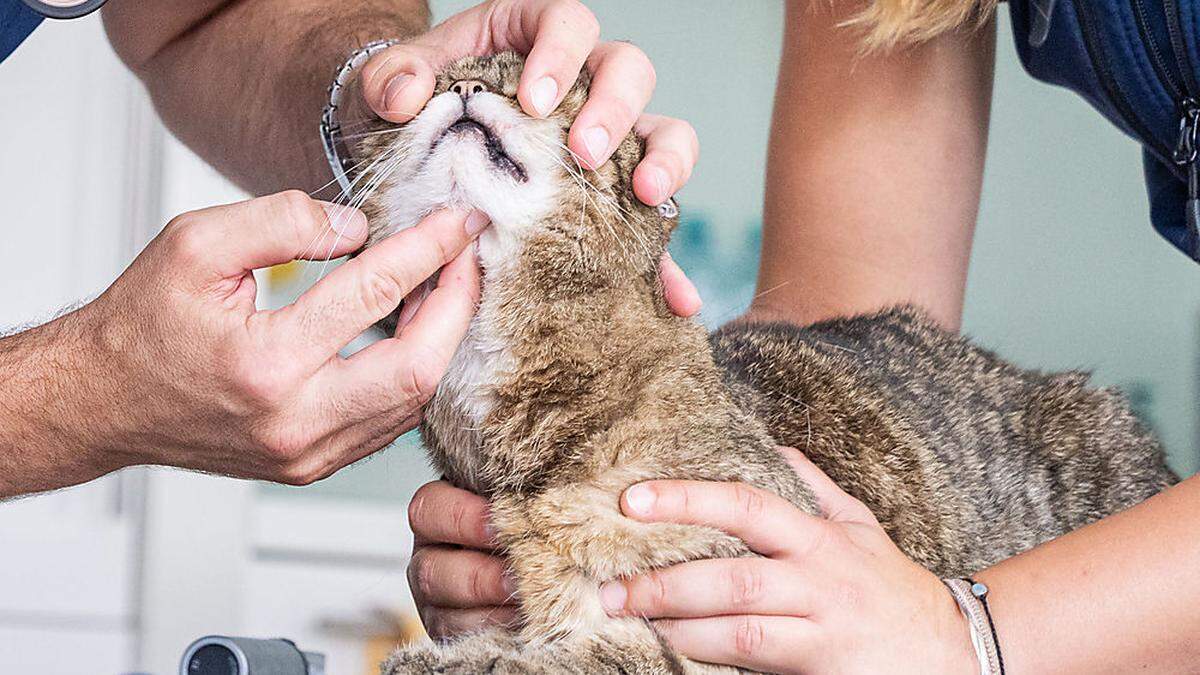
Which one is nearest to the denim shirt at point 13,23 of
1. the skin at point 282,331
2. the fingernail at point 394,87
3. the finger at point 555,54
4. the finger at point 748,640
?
the skin at point 282,331

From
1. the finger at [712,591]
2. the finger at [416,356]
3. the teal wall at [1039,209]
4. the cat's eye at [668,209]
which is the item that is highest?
the teal wall at [1039,209]

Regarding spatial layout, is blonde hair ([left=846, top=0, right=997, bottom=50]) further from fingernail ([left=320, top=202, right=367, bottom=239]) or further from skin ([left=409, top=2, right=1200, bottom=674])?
fingernail ([left=320, top=202, right=367, bottom=239])

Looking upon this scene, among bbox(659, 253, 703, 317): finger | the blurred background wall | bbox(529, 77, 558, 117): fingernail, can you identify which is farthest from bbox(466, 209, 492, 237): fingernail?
the blurred background wall

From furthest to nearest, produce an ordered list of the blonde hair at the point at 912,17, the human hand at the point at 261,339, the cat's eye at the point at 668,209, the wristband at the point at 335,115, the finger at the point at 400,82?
1. the blonde hair at the point at 912,17
2. the wristband at the point at 335,115
3. the cat's eye at the point at 668,209
4. the finger at the point at 400,82
5. the human hand at the point at 261,339

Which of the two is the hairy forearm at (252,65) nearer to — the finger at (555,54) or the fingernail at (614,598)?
the finger at (555,54)

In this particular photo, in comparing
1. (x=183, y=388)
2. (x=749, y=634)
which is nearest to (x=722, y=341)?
(x=749, y=634)

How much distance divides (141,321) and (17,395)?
0.20 m

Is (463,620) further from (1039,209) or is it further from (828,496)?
(1039,209)

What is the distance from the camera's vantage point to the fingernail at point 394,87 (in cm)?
111

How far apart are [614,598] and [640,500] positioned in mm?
93

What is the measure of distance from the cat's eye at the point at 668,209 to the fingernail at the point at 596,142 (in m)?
0.12

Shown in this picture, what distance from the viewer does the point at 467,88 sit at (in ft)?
3.56

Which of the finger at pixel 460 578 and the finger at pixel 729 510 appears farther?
the finger at pixel 460 578

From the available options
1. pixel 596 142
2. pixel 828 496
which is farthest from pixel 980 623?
pixel 596 142
